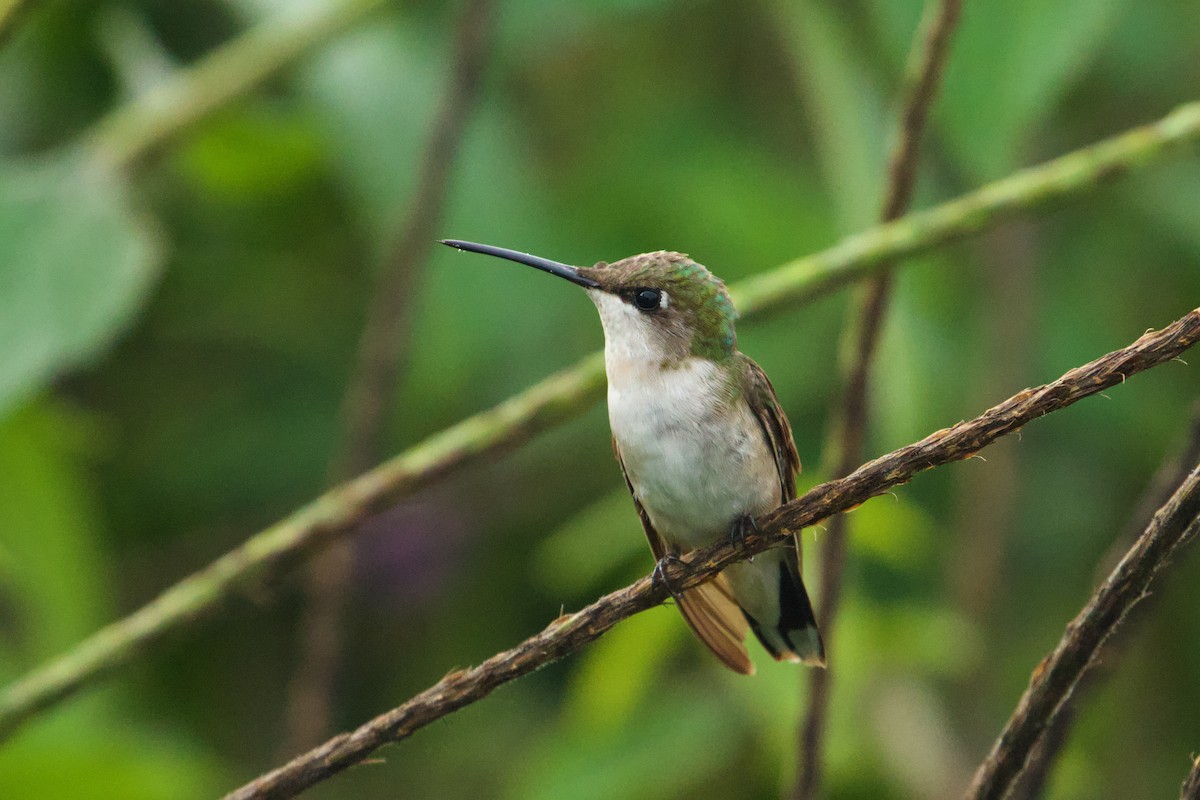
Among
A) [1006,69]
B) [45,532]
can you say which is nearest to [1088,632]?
[1006,69]

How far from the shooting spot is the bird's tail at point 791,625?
2.00 m

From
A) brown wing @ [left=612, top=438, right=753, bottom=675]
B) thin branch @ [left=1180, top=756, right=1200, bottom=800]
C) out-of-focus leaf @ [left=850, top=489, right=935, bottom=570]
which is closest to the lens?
thin branch @ [left=1180, top=756, right=1200, bottom=800]

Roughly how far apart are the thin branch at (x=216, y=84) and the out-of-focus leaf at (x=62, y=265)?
80 mm

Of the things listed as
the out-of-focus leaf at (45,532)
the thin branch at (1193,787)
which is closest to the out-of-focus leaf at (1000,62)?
the thin branch at (1193,787)

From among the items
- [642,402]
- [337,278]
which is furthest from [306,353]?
[642,402]

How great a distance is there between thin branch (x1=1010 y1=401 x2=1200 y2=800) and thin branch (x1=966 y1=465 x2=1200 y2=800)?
0.24 m

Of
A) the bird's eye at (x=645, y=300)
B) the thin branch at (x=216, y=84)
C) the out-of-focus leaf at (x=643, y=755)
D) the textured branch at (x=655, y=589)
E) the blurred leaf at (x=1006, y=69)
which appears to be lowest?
the out-of-focus leaf at (x=643, y=755)

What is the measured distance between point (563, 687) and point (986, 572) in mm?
1088

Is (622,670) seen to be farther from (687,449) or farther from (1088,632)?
(1088,632)

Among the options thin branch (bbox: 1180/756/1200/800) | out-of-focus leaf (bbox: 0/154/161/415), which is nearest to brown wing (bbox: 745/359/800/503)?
out-of-focus leaf (bbox: 0/154/161/415)

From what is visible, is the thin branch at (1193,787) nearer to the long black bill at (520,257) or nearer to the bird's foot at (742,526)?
the bird's foot at (742,526)

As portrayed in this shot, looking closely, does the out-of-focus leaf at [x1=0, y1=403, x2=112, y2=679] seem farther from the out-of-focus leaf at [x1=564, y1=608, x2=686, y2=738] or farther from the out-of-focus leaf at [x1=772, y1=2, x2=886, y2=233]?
the out-of-focus leaf at [x1=772, y1=2, x2=886, y2=233]

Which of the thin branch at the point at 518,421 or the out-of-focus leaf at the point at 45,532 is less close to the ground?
the out-of-focus leaf at the point at 45,532

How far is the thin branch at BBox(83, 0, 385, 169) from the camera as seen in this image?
7.53 feet
